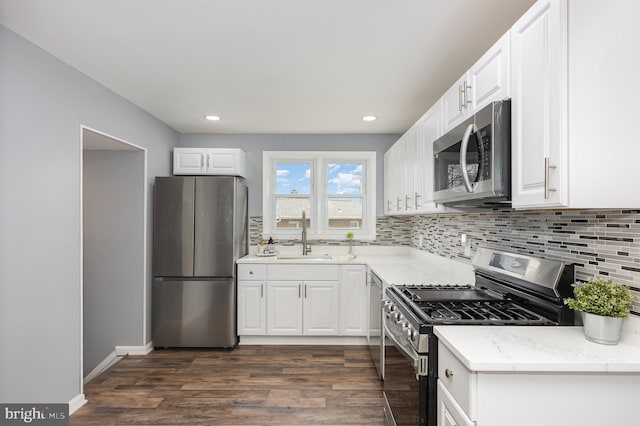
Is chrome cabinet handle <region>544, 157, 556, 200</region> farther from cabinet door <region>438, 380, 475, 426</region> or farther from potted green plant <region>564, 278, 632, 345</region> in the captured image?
cabinet door <region>438, 380, 475, 426</region>

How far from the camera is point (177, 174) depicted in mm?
3910

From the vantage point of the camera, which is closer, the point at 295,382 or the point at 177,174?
the point at 295,382

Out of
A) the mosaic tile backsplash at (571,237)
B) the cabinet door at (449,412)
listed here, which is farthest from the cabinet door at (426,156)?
the cabinet door at (449,412)

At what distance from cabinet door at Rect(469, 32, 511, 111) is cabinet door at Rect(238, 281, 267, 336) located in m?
2.74

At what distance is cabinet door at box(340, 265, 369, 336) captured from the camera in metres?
3.65

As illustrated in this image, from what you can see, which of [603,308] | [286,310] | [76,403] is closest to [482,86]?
[603,308]

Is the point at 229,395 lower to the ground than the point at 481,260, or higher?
lower

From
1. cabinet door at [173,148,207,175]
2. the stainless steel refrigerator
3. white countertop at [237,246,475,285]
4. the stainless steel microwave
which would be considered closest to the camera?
the stainless steel microwave

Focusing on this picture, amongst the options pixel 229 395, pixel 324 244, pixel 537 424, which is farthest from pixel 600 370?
pixel 324 244

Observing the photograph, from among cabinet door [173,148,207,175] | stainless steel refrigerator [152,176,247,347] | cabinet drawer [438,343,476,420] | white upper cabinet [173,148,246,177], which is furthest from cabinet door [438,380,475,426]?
cabinet door [173,148,207,175]

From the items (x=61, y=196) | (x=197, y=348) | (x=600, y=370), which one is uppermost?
(x=61, y=196)

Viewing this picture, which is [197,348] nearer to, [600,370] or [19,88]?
[19,88]

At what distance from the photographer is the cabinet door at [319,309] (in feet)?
12.0

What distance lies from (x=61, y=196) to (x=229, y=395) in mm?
1864
